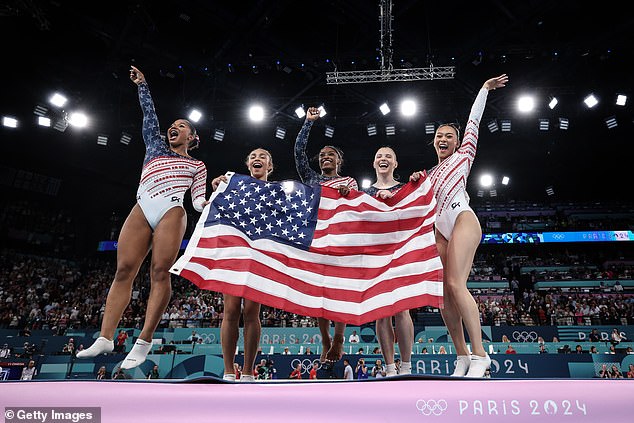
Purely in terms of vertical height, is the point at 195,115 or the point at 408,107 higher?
the point at 408,107

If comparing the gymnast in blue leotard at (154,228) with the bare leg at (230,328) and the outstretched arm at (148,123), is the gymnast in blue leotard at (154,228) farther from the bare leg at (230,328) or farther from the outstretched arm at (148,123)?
the bare leg at (230,328)

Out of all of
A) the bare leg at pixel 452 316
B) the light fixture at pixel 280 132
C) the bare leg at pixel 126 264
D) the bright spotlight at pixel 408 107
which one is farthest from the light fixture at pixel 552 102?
the bare leg at pixel 126 264

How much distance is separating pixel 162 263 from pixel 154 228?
40 cm

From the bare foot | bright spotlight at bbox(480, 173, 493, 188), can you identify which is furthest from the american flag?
bright spotlight at bbox(480, 173, 493, 188)

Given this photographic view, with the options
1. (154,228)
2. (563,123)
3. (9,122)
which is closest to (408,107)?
(563,123)

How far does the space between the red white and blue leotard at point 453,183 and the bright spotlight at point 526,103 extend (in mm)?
10919

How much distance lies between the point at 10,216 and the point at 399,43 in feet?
64.1

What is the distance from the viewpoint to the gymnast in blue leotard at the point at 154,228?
4.38m

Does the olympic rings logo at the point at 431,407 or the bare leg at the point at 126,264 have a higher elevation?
the bare leg at the point at 126,264

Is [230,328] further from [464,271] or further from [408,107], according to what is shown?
[408,107]

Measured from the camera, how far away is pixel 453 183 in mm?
4617

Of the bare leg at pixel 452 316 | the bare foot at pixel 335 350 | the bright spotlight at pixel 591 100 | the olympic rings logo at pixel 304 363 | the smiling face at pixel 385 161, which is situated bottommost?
the olympic rings logo at pixel 304 363

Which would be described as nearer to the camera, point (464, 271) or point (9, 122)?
point (464, 271)

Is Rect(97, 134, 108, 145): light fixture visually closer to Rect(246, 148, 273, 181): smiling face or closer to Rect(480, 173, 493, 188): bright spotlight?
Rect(246, 148, 273, 181): smiling face
